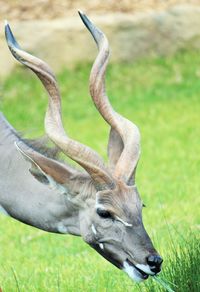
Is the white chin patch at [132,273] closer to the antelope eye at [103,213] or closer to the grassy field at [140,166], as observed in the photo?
the antelope eye at [103,213]

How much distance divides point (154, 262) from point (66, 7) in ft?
31.4

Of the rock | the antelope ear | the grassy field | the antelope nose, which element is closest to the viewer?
the antelope nose

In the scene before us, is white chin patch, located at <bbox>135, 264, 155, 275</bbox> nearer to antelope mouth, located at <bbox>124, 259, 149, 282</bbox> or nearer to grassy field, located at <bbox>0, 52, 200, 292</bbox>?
antelope mouth, located at <bbox>124, 259, 149, 282</bbox>

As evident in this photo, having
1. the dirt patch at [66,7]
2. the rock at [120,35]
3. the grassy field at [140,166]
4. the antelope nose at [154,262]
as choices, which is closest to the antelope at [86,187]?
the antelope nose at [154,262]

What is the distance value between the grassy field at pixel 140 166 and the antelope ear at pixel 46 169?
647 millimetres

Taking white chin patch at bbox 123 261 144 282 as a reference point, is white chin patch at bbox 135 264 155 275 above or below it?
above

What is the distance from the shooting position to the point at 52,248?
26.6ft

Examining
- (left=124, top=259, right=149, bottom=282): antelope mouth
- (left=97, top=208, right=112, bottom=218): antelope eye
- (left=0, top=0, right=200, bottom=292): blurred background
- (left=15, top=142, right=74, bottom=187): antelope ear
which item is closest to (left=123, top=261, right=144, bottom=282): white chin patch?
(left=124, top=259, right=149, bottom=282): antelope mouth

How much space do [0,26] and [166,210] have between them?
18.7 feet

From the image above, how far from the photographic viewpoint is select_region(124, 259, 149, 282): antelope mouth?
5102mm

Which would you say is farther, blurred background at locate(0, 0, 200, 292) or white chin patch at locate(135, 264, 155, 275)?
blurred background at locate(0, 0, 200, 292)

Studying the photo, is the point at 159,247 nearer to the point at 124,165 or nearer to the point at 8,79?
the point at 124,165

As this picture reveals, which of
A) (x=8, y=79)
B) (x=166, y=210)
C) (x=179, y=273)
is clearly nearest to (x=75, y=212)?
(x=179, y=273)

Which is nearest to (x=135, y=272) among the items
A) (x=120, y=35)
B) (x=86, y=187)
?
(x=86, y=187)
